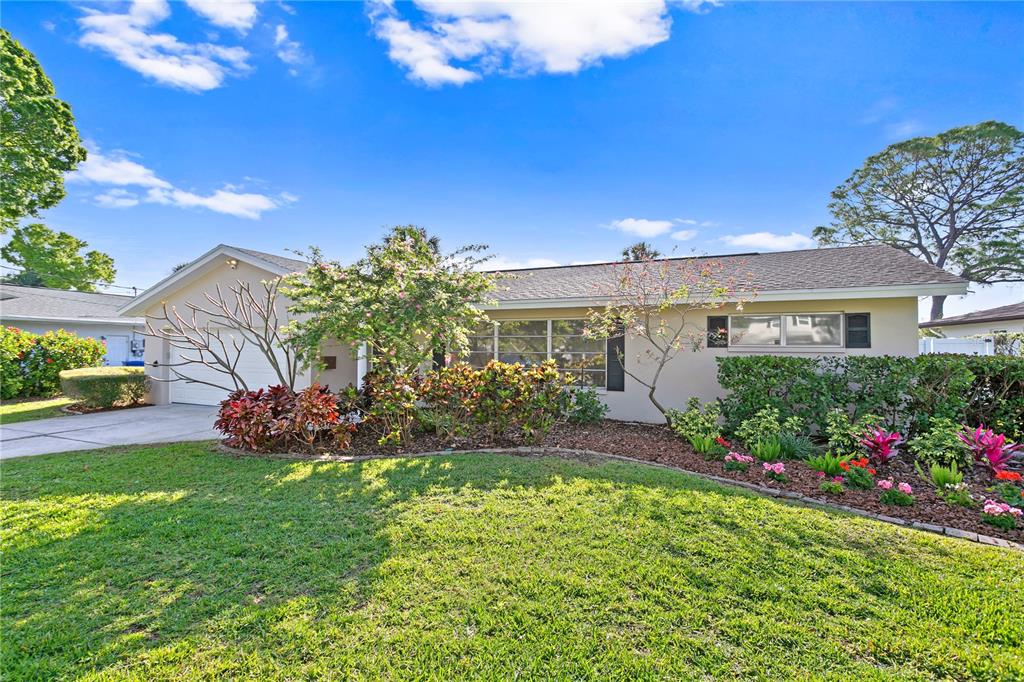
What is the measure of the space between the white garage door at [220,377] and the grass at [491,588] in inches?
253

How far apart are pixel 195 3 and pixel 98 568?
8230 mm

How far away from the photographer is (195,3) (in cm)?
689

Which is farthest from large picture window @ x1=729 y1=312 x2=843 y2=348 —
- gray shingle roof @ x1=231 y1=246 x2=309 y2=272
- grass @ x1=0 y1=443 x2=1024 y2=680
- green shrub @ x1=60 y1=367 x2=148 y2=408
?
green shrub @ x1=60 y1=367 x2=148 y2=408

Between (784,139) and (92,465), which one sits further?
(784,139)

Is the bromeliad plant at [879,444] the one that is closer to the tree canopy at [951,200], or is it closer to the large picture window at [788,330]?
the large picture window at [788,330]

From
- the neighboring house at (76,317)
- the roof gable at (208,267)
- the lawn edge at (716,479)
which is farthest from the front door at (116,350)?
the lawn edge at (716,479)

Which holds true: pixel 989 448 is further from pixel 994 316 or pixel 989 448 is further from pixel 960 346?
pixel 994 316

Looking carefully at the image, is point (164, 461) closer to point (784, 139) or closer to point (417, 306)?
point (417, 306)

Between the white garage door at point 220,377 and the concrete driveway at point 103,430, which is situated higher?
the white garage door at point 220,377

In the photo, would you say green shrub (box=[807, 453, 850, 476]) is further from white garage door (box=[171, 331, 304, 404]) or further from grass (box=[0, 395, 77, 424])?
grass (box=[0, 395, 77, 424])

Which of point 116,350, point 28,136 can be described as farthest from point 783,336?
point 116,350

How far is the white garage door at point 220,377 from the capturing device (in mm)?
11359

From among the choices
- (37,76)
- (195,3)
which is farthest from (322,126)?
(37,76)

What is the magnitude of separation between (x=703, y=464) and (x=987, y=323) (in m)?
19.8
